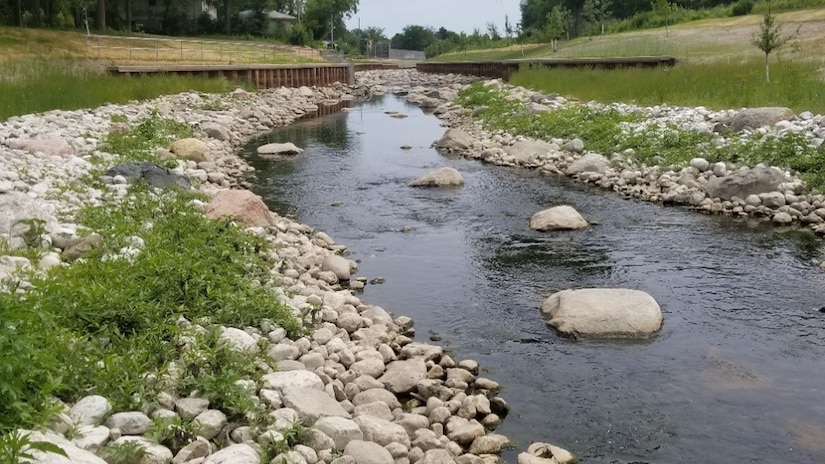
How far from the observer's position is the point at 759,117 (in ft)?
56.4

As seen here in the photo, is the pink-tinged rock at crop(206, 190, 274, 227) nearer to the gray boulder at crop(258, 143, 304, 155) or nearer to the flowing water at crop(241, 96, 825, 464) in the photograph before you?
the flowing water at crop(241, 96, 825, 464)

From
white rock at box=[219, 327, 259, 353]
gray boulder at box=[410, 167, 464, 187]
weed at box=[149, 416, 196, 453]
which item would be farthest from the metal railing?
weed at box=[149, 416, 196, 453]

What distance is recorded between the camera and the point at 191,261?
7.88 metres

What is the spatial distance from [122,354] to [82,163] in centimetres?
853

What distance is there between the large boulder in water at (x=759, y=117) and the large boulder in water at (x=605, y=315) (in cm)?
1001

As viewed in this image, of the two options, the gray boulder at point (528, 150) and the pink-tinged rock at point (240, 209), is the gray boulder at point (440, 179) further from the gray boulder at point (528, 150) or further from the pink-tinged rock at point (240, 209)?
the pink-tinged rock at point (240, 209)

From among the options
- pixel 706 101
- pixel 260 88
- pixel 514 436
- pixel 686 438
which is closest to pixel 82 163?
pixel 514 436

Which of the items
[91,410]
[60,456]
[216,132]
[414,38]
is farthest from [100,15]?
[414,38]

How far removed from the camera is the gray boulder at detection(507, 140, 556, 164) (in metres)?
19.8

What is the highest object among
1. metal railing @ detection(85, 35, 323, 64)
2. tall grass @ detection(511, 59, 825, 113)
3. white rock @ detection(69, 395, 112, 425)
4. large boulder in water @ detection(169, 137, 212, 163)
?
metal railing @ detection(85, 35, 323, 64)

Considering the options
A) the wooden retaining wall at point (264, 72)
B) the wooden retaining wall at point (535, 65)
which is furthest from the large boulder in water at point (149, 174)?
the wooden retaining wall at point (535, 65)

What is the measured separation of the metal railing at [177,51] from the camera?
3875 cm

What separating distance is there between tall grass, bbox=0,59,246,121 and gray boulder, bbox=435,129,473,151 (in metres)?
10.4

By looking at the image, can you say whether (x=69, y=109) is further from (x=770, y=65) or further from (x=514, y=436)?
(x=770, y=65)
